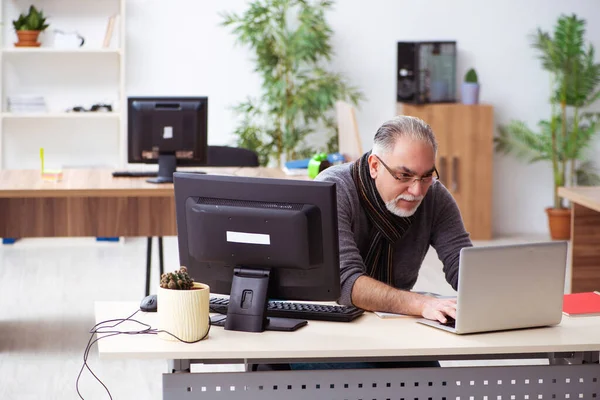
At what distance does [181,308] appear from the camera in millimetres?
2334

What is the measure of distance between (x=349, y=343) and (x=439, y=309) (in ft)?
1.08

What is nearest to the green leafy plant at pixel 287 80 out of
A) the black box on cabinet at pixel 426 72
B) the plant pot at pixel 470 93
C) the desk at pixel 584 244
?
the black box on cabinet at pixel 426 72

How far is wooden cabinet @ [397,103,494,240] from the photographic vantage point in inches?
287

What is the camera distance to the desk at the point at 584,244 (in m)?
4.62

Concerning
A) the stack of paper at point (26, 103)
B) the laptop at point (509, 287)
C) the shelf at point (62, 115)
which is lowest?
the laptop at point (509, 287)

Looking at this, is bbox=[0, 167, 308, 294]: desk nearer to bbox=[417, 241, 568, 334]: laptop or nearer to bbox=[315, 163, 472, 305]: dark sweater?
bbox=[315, 163, 472, 305]: dark sweater

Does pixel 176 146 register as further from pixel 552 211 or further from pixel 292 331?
pixel 552 211

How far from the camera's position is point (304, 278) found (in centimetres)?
253

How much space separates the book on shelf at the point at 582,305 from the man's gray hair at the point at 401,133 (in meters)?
0.59

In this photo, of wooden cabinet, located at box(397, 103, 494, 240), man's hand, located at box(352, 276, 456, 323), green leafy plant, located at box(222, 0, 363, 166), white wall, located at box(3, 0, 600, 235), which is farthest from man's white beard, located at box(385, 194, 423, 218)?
white wall, located at box(3, 0, 600, 235)

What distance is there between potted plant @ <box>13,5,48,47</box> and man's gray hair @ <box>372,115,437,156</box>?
15.7 feet

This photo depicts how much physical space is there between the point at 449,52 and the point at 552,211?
58.2 inches

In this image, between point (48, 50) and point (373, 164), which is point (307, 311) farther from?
point (48, 50)

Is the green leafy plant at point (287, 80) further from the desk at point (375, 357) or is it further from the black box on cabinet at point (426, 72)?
the desk at point (375, 357)
